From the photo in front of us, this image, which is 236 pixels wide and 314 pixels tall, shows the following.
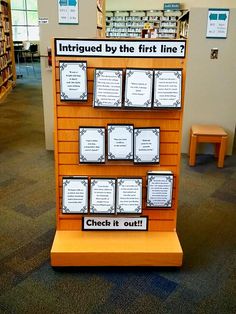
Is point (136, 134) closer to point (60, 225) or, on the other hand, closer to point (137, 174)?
point (137, 174)

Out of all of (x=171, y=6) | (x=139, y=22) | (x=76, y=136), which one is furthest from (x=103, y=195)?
(x=139, y=22)

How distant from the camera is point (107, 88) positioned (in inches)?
72.7

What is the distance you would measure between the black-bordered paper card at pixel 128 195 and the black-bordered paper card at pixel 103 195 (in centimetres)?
3

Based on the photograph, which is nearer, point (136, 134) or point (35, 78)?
point (136, 134)

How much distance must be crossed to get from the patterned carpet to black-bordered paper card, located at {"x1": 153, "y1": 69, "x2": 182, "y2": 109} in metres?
1.00

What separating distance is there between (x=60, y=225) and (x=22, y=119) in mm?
3798

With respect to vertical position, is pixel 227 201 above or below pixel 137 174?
below

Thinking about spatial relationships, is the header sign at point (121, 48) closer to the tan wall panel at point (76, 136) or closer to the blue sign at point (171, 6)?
the tan wall panel at point (76, 136)

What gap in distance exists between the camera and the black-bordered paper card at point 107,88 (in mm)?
1839

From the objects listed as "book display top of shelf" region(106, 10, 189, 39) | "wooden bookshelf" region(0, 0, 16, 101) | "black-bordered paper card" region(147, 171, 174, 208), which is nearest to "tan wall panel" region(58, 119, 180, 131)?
"black-bordered paper card" region(147, 171, 174, 208)

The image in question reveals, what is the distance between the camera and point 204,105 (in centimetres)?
386

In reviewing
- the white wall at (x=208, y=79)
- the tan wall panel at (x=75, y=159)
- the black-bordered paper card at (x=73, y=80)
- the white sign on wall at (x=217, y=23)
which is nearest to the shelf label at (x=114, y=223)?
the tan wall panel at (x=75, y=159)

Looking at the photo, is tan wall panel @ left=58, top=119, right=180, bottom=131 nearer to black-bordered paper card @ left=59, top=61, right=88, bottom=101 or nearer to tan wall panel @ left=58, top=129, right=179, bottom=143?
tan wall panel @ left=58, top=129, right=179, bottom=143

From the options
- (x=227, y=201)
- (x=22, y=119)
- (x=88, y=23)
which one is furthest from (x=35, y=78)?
(x=227, y=201)
